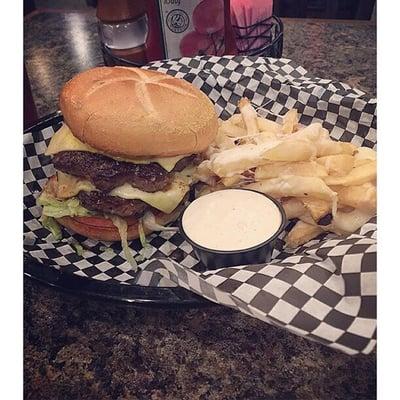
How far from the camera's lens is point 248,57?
204 cm

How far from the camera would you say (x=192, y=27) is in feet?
6.91

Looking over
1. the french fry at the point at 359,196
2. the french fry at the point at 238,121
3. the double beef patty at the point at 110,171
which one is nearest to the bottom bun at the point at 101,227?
the double beef patty at the point at 110,171

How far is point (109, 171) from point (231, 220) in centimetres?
40

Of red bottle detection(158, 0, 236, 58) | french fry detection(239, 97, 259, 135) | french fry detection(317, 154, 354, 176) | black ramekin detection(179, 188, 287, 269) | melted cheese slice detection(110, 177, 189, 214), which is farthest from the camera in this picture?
red bottle detection(158, 0, 236, 58)

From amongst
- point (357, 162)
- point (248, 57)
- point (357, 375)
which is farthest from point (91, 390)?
point (248, 57)

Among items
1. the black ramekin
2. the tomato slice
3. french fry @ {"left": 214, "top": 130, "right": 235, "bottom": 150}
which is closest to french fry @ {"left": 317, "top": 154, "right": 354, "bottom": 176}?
the black ramekin

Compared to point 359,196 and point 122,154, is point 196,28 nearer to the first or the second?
point 122,154

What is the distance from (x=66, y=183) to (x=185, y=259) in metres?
0.45

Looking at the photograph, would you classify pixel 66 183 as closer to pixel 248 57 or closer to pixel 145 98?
pixel 145 98

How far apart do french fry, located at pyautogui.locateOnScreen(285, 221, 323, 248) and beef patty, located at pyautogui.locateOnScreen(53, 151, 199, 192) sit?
1.34 ft

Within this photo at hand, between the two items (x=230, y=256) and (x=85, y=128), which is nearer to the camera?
(x=230, y=256)

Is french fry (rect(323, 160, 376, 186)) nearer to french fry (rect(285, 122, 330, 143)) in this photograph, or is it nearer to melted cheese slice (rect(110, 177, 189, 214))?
french fry (rect(285, 122, 330, 143))

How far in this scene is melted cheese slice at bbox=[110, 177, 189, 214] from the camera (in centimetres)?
145
